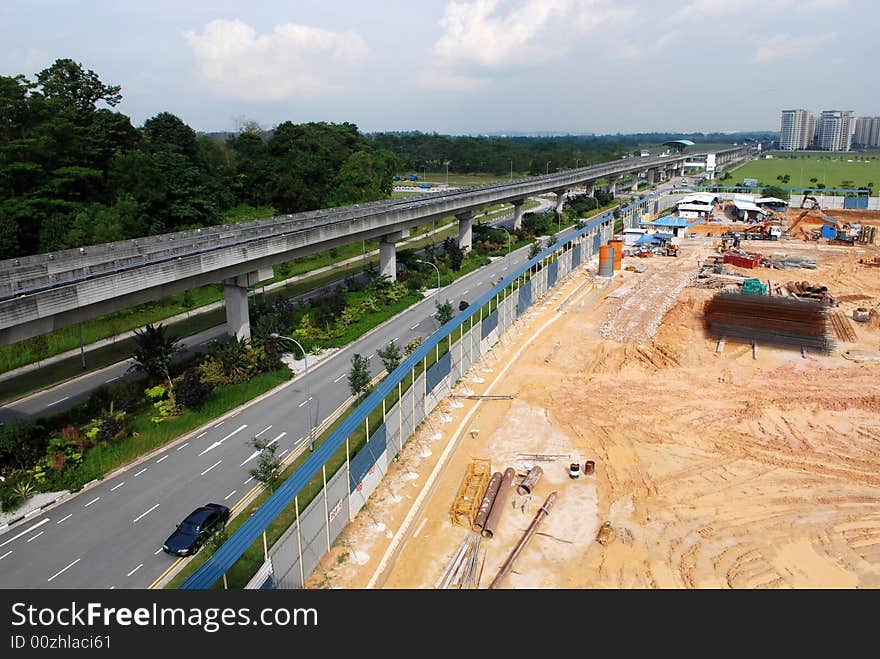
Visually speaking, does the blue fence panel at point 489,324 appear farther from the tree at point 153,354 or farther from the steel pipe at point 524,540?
the tree at point 153,354

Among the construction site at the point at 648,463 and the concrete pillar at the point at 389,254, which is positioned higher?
the concrete pillar at the point at 389,254

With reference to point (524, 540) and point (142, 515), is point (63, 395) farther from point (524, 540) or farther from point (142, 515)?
point (524, 540)

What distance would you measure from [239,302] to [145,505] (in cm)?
1678

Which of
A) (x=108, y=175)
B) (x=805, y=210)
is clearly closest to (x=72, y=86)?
(x=108, y=175)

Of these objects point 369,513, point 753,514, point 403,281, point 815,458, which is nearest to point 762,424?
point 815,458

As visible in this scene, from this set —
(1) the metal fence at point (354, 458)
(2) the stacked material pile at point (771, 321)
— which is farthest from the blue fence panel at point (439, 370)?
(2) the stacked material pile at point (771, 321)

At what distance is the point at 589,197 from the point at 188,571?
10921cm

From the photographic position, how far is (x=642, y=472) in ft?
81.2

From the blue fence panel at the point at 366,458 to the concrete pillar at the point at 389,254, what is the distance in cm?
3150

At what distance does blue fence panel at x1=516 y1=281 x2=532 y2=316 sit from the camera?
4547 centimetres

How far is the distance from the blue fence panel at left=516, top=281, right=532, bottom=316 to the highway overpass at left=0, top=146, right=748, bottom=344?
12874mm

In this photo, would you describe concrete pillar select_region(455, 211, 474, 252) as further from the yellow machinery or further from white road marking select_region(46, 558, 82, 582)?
white road marking select_region(46, 558, 82, 582)

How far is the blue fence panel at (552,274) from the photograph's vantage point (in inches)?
2085
